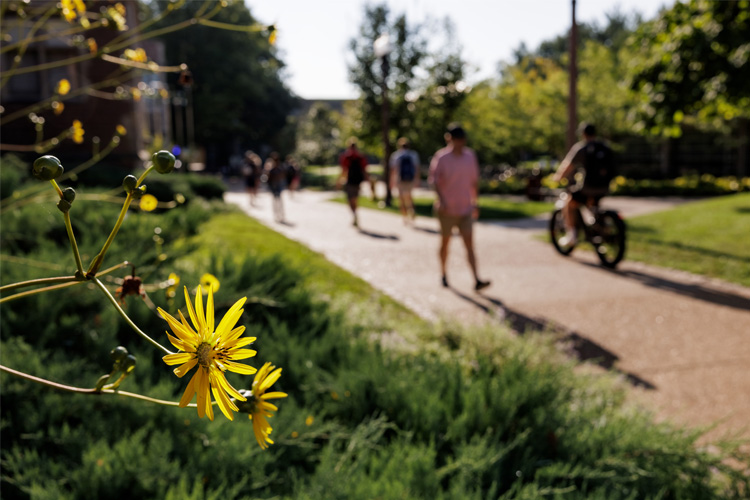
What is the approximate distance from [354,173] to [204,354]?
13.3 m

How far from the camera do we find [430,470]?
7.96 feet

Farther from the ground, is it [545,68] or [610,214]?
[545,68]

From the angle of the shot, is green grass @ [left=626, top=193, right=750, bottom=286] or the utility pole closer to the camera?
green grass @ [left=626, top=193, right=750, bottom=286]

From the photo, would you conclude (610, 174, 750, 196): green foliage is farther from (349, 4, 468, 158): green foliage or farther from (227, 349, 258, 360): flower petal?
(227, 349, 258, 360): flower petal

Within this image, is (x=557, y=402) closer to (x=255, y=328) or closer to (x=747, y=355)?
(x=255, y=328)

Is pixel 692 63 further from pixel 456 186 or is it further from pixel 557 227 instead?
pixel 456 186

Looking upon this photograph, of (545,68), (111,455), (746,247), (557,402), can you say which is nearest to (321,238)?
(746,247)

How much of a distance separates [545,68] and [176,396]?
33.0 m

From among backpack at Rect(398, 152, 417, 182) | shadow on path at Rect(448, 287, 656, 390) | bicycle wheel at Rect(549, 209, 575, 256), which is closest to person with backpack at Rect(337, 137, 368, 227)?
backpack at Rect(398, 152, 417, 182)

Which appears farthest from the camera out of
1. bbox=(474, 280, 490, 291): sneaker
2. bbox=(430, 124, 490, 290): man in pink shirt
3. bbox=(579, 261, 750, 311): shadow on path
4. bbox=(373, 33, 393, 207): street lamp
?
bbox=(373, 33, 393, 207): street lamp

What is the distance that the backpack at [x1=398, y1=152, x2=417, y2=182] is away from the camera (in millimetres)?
13781

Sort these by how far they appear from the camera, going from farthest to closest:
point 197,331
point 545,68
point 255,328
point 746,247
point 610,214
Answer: point 545,68, point 746,247, point 610,214, point 255,328, point 197,331

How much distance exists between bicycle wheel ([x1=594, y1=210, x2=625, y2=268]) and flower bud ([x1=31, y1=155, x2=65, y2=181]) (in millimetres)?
8606

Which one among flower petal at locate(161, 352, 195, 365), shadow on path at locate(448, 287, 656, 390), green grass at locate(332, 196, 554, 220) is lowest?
shadow on path at locate(448, 287, 656, 390)
